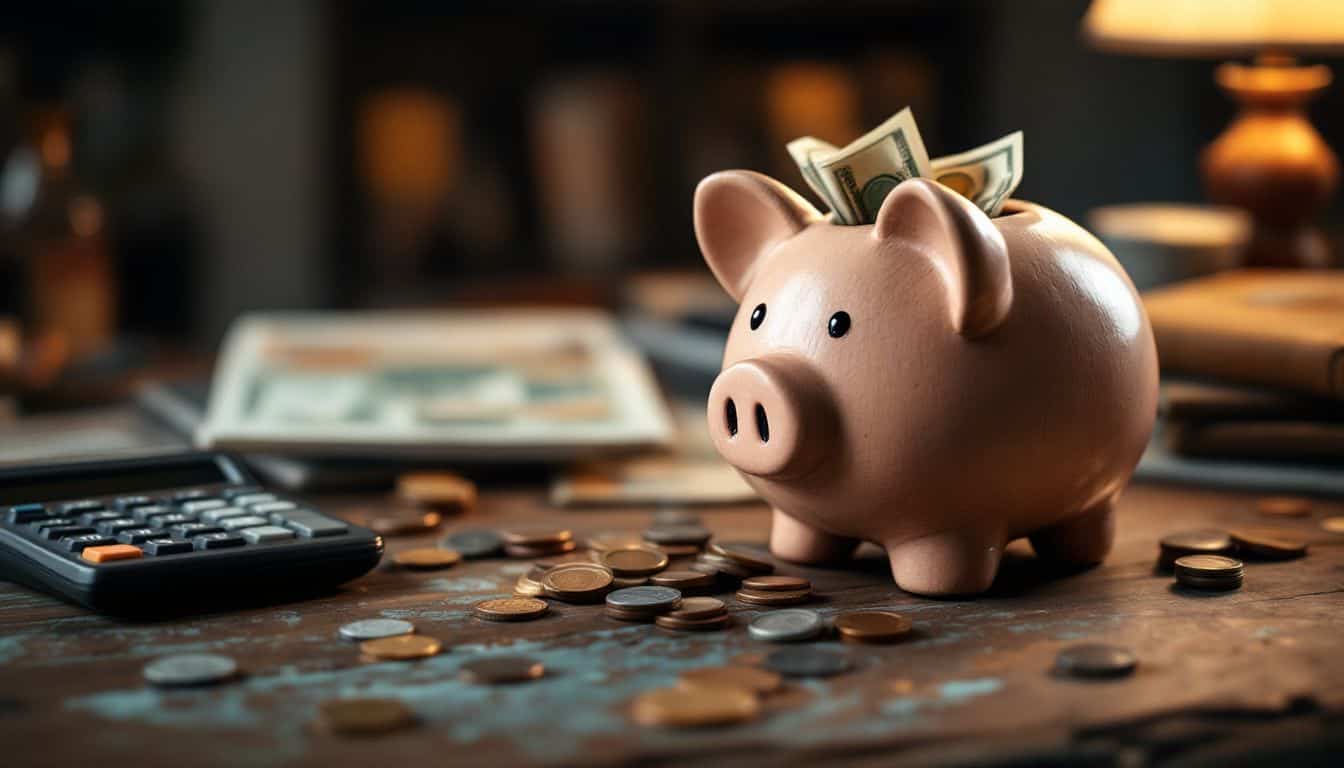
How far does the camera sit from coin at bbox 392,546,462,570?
761 millimetres

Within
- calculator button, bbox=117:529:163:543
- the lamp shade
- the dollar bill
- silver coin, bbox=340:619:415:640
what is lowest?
silver coin, bbox=340:619:415:640

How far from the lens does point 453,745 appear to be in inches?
20.2

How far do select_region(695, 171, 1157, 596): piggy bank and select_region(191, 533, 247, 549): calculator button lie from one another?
0.23 meters

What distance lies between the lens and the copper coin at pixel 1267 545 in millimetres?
770

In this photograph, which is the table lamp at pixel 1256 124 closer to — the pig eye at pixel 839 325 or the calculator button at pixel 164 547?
the pig eye at pixel 839 325

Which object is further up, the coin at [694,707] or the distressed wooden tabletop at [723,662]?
the coin at [694,707]

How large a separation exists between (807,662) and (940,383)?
139 mm

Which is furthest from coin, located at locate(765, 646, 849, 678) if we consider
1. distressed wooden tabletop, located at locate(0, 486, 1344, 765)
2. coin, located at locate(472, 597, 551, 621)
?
coin, located at locate(472, 597, 551, 621)

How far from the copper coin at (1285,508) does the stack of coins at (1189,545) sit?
0.09 metres

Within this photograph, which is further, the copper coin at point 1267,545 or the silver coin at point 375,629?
the copper coin at point 1267,545

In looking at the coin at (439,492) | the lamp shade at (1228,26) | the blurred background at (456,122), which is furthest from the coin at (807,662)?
the blurred background at (456,122)

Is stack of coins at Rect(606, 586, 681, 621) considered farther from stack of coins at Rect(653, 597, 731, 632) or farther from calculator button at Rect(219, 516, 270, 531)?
calculator button at Rect(219, 516, 270, 531)

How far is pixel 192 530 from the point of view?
71 centimetres

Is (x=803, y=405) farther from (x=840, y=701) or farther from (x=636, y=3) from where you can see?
(x=636, y=3)
